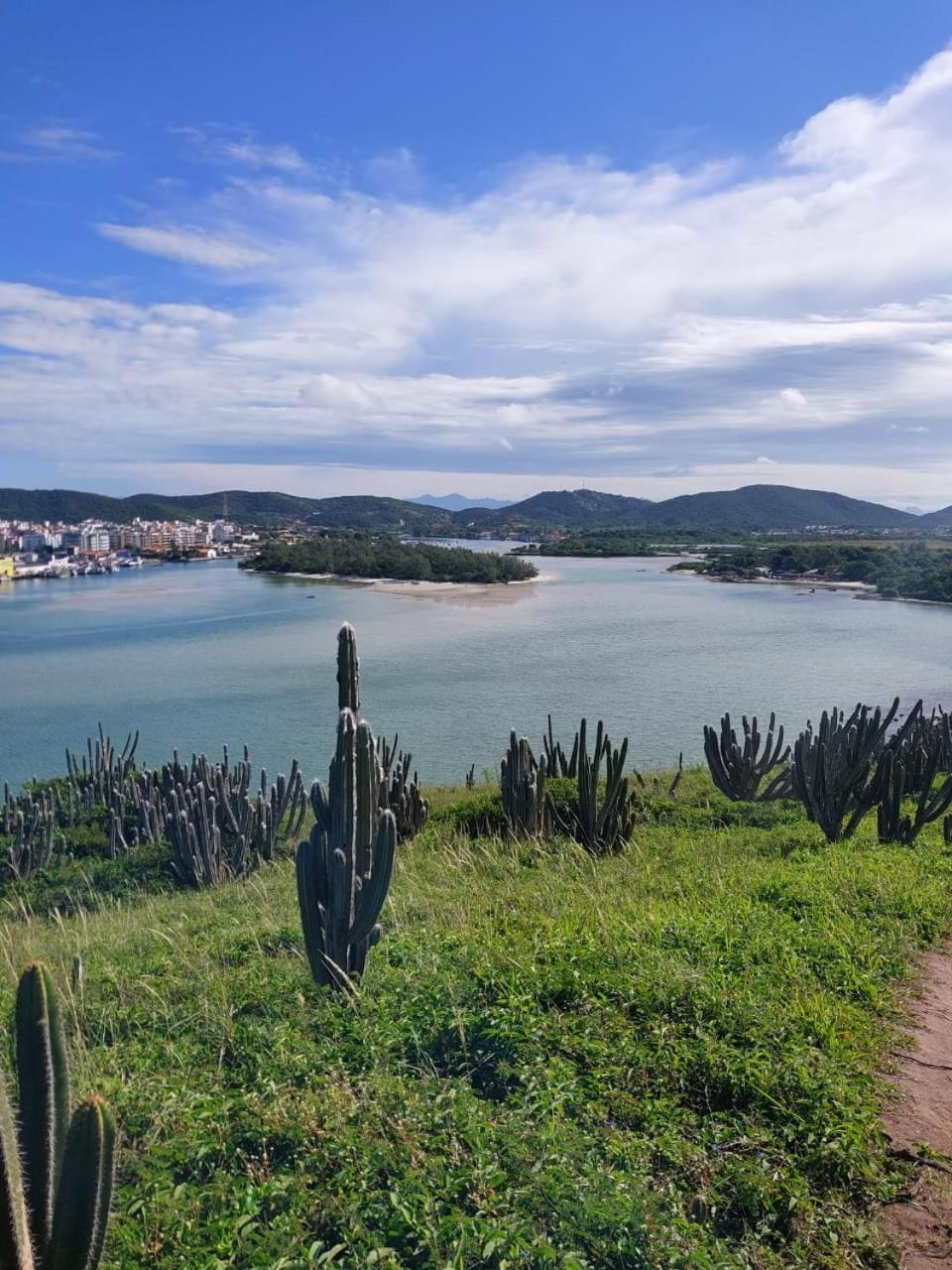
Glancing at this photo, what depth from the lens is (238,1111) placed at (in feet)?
11.0

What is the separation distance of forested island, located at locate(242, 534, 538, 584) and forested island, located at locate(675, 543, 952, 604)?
17057 millimetres

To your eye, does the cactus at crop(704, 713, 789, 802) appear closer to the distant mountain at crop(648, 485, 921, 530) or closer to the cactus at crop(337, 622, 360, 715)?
the cactus at crop(337, 622, 360, 715)

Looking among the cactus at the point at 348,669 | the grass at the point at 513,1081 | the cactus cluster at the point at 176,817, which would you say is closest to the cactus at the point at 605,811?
the grass at the point at 513,1081

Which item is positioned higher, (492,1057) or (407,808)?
(492,1057)

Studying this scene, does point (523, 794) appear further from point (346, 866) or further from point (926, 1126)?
point (926, 1126)

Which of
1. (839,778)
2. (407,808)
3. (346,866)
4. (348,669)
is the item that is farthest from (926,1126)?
(407,808)

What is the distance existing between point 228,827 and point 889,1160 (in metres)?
8.89

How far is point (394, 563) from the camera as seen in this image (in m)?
69.7

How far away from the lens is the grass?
111 inches

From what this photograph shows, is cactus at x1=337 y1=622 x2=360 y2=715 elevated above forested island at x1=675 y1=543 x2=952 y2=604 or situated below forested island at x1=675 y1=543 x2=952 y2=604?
below

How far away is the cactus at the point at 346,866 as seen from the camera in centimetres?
455

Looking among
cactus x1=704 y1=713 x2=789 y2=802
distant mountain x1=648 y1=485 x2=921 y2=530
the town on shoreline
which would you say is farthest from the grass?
distant mountain x1=648 y1=485 x2=921 y2=530

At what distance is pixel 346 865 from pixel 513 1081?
1.43m

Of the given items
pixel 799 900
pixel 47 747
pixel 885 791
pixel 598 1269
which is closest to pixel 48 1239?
pixel 598 1269
